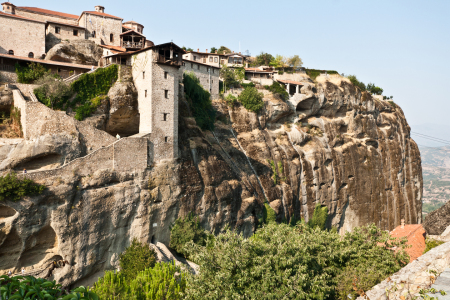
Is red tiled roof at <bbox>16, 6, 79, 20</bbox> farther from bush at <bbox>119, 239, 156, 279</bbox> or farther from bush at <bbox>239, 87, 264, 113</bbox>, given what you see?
bush at <bbox>119, 239, 156, 279</bbox>

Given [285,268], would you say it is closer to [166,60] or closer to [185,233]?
[185,233]

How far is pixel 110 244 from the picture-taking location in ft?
87.1

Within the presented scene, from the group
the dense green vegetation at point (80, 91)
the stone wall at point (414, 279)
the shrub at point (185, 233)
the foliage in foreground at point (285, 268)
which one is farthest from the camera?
the shrub at point (185, 233)

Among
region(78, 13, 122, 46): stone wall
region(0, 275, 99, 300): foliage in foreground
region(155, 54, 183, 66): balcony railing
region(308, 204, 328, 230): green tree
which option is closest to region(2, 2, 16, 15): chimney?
region(78, 13, 122, 46): stone wall

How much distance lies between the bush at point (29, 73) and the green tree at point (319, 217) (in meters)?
39.8

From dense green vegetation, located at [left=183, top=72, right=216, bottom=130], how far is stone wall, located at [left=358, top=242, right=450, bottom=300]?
101 feet

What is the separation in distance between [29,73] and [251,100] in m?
28.5

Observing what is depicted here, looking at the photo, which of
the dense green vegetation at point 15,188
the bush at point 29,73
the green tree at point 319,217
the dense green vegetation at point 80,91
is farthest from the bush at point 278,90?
the dense green vegetation at point 15,188

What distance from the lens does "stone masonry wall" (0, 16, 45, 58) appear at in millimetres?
36656

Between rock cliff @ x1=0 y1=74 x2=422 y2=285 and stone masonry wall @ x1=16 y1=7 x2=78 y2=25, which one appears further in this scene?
stone masonry wall @ x1=16 y1=7 x2=78 y2=25

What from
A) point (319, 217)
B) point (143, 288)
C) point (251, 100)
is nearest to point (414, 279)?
point (143, 288)

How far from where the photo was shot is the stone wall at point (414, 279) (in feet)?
32.0

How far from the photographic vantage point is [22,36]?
3747 centimetres

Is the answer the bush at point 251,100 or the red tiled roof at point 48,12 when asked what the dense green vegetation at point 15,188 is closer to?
the red tiled roof at point 48,12
